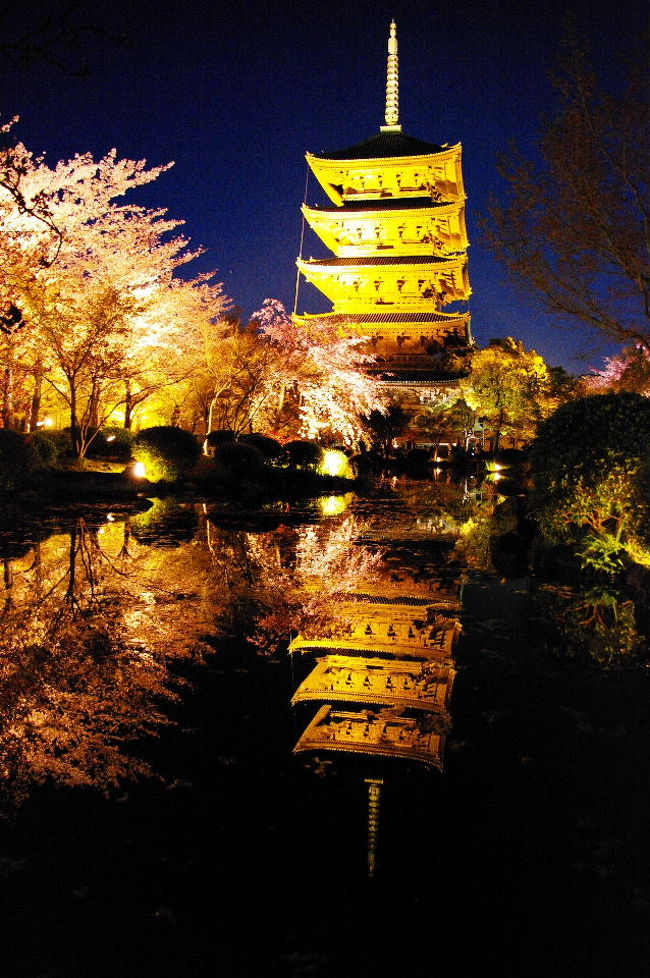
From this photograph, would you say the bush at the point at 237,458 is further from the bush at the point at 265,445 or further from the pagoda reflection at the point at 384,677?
the pagoda reflection at the point at 384,677

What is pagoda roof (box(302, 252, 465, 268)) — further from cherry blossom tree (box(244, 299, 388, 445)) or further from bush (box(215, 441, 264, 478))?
bush (box(215, 441, 264, 478))

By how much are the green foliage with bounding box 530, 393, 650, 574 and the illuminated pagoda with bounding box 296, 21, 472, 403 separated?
24112mm

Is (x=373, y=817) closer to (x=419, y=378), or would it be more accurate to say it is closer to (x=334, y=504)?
(x=334, y=504)

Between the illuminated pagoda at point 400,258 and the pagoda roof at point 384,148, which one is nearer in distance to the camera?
the illuminated pagoda at point 400,258

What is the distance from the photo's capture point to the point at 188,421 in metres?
33.8

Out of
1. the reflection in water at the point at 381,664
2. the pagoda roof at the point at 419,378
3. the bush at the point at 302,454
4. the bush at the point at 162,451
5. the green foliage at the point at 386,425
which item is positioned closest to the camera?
the reflection in water at the point at 381,664

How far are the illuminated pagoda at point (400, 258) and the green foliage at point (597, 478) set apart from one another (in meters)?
24.1

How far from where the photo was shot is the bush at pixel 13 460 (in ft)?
55.9

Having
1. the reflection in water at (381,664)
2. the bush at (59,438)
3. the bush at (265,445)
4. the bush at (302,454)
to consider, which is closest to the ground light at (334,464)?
the bush at (302,454)

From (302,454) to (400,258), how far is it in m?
16.2

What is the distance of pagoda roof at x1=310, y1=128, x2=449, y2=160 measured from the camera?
3631 cm

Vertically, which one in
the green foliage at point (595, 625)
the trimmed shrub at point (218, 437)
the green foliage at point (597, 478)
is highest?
the trimmed shrub at point (218, 437)

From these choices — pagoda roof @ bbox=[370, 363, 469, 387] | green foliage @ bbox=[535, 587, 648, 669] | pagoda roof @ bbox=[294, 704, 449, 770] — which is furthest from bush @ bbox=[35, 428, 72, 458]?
pagoda roof @ bbox=[294, 704, 449, 770]

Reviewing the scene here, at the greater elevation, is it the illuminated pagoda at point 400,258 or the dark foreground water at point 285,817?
the illuminated pagoda at point 400,258
